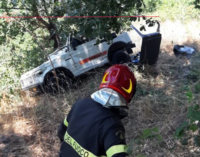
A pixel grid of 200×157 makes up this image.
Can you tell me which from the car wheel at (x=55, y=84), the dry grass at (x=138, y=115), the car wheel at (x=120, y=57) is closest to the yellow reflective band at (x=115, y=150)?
the dry grass at (x=138, y=115)

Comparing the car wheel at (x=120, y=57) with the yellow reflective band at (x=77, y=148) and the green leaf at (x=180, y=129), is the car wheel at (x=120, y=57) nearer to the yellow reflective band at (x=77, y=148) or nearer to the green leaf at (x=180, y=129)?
the green leaf at (x=180, y=129)

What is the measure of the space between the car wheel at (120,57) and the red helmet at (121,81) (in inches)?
219

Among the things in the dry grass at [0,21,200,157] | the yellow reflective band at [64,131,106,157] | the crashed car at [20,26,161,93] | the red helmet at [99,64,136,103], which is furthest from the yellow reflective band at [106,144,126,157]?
the crashed car at [20,26,161,93]

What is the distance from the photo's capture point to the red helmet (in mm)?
1558

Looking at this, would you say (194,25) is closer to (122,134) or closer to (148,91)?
(148,91)

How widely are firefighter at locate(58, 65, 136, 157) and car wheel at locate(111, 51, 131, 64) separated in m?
5.55

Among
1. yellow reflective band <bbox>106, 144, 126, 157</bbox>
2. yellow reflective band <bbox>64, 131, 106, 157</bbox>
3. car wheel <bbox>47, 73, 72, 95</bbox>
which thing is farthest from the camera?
car wheel <bbox>47, 73, 72, 95</bbox>

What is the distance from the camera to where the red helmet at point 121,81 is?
156 cm

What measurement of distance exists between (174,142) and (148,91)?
7.19 feet

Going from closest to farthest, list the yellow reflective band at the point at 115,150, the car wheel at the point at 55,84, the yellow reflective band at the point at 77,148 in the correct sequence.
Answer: the yellow reflective band at the point at 115,150 → the yellow reflective band at the point at 77,148 → the car wheel at the point at 55,84

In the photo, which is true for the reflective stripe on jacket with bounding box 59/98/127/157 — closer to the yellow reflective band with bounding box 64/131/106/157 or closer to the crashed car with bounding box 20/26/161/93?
the yellow reflective band with bounding box 64/131/106/157

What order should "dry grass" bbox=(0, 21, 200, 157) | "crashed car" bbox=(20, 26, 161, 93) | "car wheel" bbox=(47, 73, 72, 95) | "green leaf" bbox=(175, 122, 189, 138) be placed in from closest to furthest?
"green leaf" bbox=(175, 122, 189, 138) < "dry grass" bbox=(0, 21, 200, 157) < "car wheel" bbox=(47, 73, 72, 95) < "crashed car" bbox=(20, 26, 161, 93)

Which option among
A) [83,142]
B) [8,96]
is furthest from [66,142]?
[8,96]

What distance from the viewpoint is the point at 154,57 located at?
6535 millimetres
